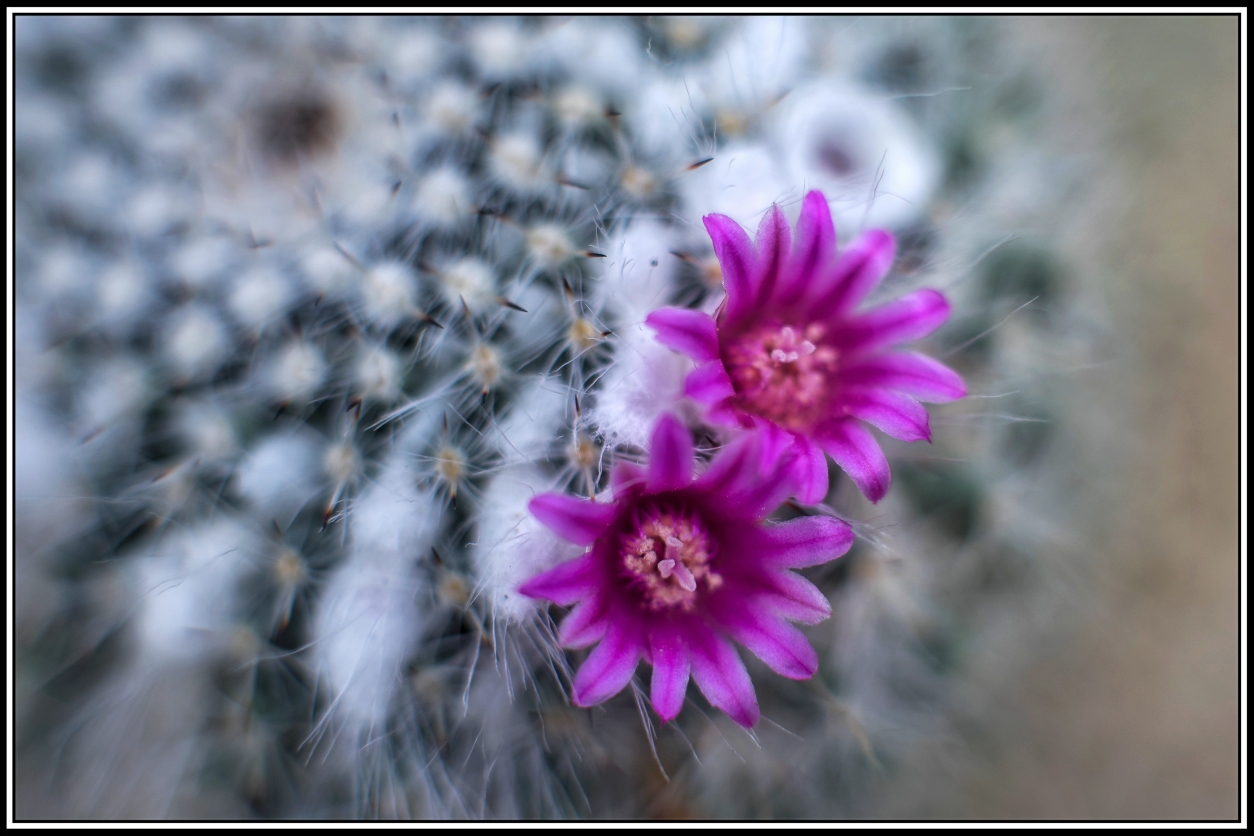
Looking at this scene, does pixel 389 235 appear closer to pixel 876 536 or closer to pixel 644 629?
pixel 644 629

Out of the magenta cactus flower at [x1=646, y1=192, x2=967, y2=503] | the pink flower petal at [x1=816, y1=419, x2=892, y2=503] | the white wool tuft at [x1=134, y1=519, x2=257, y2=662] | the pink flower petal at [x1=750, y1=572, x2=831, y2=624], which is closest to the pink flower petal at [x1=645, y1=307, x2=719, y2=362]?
the magenta cactus flower at [x1=646, y1=192, x2=967, y2=503]

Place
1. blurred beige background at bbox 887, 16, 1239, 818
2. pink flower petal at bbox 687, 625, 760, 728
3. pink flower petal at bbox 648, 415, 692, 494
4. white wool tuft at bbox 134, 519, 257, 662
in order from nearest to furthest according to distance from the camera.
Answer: pink flower petal at bbox 648, 415, 692, 494, pink flower petal at bbox 687, 625, 760, 728, white wool tuft at bbox 134, 519, 257, 662, blurred beige background at bbox 887, 16, 1239, 818

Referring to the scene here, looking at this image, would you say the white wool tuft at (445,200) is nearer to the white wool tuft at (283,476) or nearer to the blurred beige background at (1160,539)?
the white wool tuft at (283,476)

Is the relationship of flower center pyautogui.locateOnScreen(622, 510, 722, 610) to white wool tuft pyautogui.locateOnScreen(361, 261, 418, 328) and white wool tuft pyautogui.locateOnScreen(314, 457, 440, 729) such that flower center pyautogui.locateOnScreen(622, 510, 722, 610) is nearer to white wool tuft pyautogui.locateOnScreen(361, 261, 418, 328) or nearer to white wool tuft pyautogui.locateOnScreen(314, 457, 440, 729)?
white wool tuft pyautogui.locateOnScreen(314, 457, 440, 729)

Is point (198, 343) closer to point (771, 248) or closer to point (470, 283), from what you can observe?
point (470, 283)

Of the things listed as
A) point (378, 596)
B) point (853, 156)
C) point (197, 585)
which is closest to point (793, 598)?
point (378, 596)

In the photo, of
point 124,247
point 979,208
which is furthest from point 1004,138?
point 124,247
